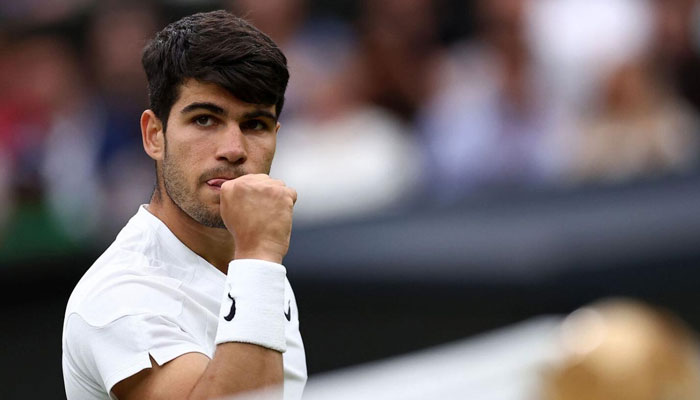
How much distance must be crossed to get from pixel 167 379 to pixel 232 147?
0.51 m

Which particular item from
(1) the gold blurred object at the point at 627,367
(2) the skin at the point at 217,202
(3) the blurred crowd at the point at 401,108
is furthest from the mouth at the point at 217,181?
(3) the blurred crowd at the point at 401,108

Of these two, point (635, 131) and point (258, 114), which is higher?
point (635, 131)

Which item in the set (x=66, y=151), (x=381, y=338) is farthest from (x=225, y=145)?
(x=66, y=151)

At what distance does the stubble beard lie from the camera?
2.35m

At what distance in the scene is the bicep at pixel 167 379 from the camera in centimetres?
204

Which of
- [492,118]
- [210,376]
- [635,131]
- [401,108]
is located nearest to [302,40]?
[401,108]

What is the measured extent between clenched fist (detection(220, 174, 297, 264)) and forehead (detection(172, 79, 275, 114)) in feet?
0.59

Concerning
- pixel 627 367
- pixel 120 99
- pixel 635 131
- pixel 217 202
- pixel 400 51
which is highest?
pixel 400 51

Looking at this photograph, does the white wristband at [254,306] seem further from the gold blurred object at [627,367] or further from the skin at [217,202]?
the gold blurred object at [627,367]

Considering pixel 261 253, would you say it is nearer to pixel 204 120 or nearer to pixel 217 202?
pixel 217 202

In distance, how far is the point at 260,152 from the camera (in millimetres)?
2352

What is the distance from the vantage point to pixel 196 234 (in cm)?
243

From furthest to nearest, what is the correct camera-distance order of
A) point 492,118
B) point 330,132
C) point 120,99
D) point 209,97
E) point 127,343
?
1. point 120,99
2. point 330,132
3. point 492,118
4. point 209,97
5. point 127,343

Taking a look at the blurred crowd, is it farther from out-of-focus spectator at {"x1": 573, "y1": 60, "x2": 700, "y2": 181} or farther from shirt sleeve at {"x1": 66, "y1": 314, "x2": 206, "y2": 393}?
shirt sleeve at {"x1": 66, "y1": 314, "x2": 206, "y2": 393}
